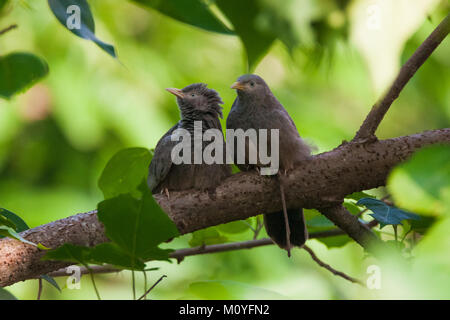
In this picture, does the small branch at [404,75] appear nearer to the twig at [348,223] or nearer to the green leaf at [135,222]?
the twig at [348,223]

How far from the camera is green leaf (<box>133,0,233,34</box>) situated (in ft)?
2.58

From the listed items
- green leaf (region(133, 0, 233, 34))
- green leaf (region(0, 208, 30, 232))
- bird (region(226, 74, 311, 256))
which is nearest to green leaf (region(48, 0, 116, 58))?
green leaf (region(133, 0, 233, 34))

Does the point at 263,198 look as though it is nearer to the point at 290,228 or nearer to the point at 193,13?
the point at 290,228

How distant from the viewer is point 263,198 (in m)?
1.49

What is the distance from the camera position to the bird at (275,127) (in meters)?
1.67

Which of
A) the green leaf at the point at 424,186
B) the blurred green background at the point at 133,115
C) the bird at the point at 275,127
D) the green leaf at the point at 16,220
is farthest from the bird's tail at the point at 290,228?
the blurred green background at the point at 133,115

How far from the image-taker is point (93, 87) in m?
4.55

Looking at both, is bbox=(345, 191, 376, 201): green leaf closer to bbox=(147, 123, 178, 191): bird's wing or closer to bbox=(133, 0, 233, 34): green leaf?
bbox=(147, 123, 178, 191): bird's wing

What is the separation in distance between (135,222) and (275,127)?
44.3 inches

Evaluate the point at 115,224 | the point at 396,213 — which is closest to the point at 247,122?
the point at 396,213

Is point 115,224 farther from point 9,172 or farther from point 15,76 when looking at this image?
point 9,172

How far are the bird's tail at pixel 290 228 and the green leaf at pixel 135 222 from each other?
88cm

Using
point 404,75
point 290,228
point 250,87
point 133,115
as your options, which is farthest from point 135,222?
point 133,115
